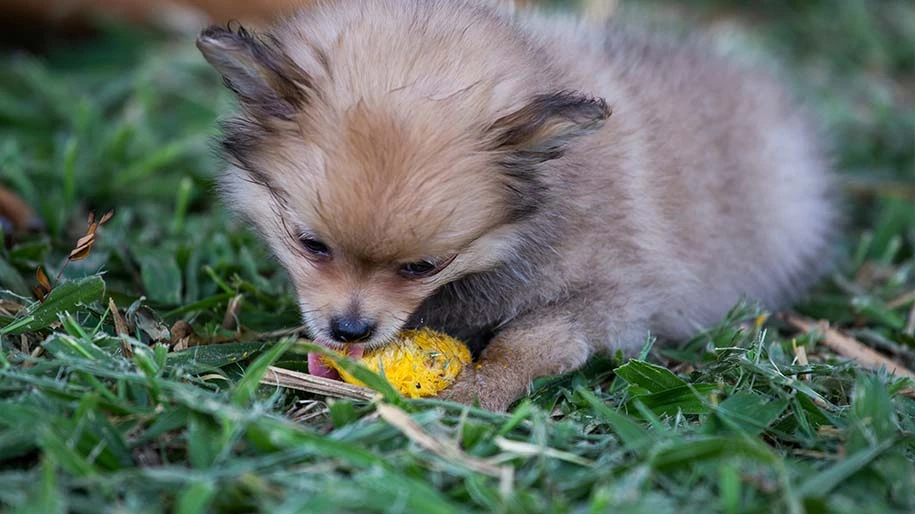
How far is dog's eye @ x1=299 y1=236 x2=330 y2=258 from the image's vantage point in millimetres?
3105

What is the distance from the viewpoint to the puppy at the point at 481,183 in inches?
117

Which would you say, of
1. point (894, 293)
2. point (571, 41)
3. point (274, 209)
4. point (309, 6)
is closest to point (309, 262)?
point (274, 209)

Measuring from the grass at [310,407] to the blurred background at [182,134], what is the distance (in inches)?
0.8

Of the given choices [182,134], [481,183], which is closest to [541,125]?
[481,183]

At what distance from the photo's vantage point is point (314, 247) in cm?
314

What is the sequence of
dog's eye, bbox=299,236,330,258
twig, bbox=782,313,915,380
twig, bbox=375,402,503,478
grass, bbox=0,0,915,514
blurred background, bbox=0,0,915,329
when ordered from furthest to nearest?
blurred background, bbox=0,0,915,329 → twig, bbox=782,313,915,380 → dog's eye, bbox=299,236,330,258 → twig, bbox=375,402,503,478 → grass, bbox=0,0,915,514

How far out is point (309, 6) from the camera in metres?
3.70

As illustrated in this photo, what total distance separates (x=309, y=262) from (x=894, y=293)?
277 centimetres

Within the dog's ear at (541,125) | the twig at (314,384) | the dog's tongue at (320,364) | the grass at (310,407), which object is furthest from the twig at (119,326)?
the dog's ear at (541,125)

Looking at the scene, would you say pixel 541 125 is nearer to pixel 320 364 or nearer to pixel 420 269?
pixel 420 269

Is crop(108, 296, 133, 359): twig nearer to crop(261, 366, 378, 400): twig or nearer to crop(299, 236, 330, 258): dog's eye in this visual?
crop(261, 366, 378, 400): twig

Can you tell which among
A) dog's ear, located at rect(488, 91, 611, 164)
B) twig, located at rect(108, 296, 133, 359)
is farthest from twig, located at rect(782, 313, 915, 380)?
twig, located at rect(108, 296, 133, 359)

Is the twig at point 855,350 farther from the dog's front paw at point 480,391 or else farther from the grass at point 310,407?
the dog's front paw at point 480,391

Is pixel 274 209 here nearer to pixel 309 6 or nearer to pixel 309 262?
pixel 309 262
